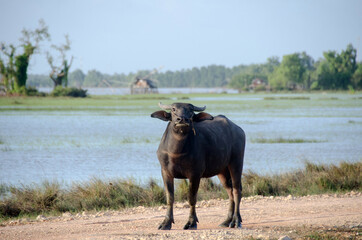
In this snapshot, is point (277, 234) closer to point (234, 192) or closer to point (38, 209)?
point (234, 192)

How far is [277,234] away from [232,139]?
6.24ft

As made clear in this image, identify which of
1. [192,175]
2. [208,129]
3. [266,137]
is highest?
[208,129]

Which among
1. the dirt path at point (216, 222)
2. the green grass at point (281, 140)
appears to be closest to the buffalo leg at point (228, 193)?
the dirt path at point (216, 222)

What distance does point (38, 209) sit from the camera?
12203 millimetres

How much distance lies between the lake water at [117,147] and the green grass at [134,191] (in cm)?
206

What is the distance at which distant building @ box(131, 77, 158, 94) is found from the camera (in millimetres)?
121225

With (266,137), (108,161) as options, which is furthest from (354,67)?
(108,161)

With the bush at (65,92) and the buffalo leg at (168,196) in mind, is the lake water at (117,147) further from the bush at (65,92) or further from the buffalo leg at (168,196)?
the bush at (65,92)

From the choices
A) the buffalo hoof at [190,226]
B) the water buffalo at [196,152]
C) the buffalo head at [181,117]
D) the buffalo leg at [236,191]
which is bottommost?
the buffalo hoof at [190,226]

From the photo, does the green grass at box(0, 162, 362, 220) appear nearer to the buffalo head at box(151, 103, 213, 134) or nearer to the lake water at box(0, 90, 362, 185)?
the lake water at box(0, 90, 362, 185)

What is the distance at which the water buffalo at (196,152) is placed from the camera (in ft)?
27.8

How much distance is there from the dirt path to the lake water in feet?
16.2

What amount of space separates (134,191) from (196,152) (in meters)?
5.07

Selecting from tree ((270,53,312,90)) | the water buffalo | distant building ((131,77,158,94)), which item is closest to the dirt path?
the water buffalo
